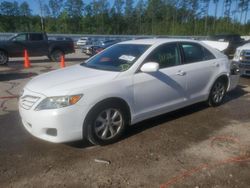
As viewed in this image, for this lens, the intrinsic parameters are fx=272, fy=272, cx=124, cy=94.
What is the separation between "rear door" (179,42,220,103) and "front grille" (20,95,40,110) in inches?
111

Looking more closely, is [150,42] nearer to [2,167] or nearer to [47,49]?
[2,167]

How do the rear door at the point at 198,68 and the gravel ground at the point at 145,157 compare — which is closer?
the gravel ground at the point at 145,157

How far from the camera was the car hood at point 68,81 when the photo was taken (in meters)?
3.91

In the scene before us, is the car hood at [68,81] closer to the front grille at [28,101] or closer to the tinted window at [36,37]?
the front grille at [28,101]

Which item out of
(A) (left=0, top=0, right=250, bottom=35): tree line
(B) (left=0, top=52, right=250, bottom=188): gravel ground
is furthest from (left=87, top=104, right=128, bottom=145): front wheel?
(A) (left=0, top=0, right=250, bottom=35): tree line

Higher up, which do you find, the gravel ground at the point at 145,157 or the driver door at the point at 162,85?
the driver door at the point at 162,85

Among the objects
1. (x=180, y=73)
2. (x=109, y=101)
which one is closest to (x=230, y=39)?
(x=180, y=73)

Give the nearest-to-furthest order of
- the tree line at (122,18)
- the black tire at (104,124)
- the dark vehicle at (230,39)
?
the black tire at (104,124) → the dark vehicle at (230,39) → the tree line at (122,18)

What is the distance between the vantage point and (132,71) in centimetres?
444

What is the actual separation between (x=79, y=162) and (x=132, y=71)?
5.44 ft

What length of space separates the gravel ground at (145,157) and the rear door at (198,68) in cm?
59

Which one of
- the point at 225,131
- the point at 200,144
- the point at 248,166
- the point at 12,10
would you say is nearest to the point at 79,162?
the point at 200,144

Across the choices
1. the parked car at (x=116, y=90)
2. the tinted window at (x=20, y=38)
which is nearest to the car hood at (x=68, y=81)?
the parked car at (x=116, y=90)

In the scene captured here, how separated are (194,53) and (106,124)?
2575mm
